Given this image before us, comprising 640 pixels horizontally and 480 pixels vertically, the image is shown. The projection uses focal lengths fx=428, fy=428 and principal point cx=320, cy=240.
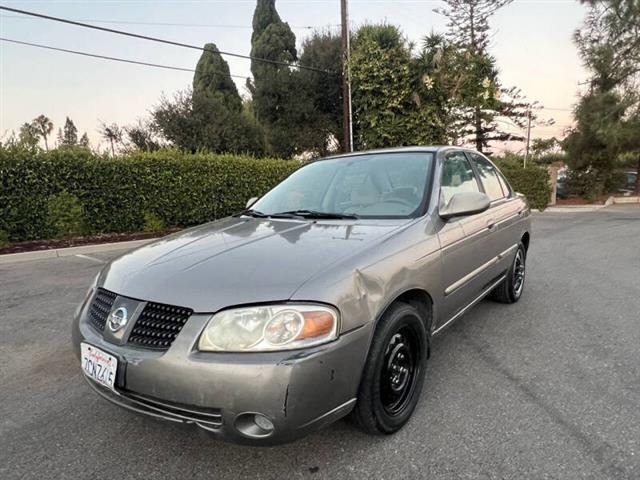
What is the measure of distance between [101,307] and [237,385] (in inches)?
36.3

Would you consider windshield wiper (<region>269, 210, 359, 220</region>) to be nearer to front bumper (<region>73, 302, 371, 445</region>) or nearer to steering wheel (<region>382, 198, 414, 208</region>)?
steering wheel (<region>382, 198, 414, 208</region>)

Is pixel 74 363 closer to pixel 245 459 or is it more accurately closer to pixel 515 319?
pixel 245 459

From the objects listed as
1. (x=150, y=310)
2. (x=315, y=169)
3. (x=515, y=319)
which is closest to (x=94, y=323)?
(x=150, y=310)

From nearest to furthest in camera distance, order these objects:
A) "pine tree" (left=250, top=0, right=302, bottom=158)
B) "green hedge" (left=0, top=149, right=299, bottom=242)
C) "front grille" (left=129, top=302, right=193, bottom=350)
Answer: "front grille" (left=129, top=302, right=193, bottom=350), "green hedge" (left=0, top=149, right=299, bottom=242), "pine tree" (left=250, top=0, right=302, bottom=158)

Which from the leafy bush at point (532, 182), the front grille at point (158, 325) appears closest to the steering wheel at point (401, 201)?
the front grille at point (158, 325)

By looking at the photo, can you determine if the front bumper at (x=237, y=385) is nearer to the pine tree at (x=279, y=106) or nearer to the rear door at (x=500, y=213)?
the rear door at (x=500, y=213)

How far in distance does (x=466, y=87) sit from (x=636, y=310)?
1436 cm

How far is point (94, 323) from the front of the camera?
2115mm

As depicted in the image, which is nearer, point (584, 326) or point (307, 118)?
point (584, 326)

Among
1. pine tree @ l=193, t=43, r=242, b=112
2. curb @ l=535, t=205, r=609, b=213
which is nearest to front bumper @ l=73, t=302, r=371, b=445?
curb @ l=535, t=205, r=609, b=213

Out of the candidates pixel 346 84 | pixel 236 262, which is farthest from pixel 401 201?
pixel 346 84

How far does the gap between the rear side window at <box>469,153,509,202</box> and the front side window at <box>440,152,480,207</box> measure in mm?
228

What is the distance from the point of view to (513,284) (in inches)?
169

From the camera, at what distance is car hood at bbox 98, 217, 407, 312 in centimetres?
181
